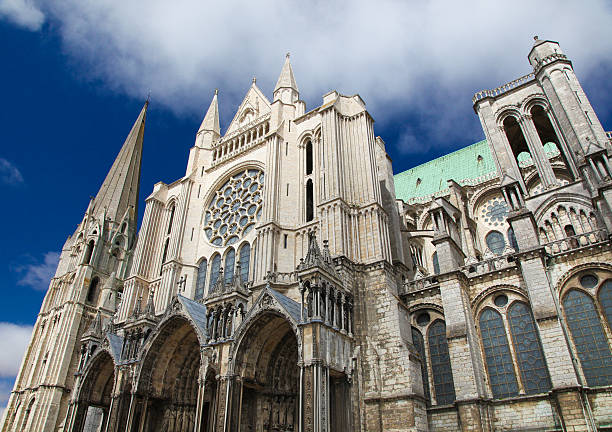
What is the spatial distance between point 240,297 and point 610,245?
12362mm

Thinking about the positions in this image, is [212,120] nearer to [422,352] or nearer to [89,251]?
[89,251]

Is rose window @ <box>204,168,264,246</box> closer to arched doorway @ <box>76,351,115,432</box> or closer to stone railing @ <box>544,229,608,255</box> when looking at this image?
arched doorway @ <box>76,351,115,432</box>

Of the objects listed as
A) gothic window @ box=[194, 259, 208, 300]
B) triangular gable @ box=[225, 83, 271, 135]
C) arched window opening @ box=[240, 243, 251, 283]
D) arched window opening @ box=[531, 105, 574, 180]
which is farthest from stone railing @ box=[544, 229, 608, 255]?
triangular gable @ box=[225, 83, 271, 135]

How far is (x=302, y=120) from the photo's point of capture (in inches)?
955

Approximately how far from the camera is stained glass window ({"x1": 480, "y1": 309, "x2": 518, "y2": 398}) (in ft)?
47.3

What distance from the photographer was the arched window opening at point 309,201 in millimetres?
21689

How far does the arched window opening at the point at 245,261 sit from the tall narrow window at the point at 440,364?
8.94 metres

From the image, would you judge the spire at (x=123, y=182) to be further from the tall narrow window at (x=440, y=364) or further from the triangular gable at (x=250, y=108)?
the tall narrow window at (x=440, y=364)

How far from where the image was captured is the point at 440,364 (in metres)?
15.8

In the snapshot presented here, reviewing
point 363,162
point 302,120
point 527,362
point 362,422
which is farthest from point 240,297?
point 302,120

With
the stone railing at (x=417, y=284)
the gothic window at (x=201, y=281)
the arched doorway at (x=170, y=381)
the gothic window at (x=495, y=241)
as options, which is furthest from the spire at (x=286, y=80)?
the arched doorway at (x=170, y=381)

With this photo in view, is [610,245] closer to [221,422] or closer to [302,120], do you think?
[221,422]

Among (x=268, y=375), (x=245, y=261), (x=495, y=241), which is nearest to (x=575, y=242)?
(x=495, y=241)

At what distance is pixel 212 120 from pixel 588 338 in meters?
25.2
